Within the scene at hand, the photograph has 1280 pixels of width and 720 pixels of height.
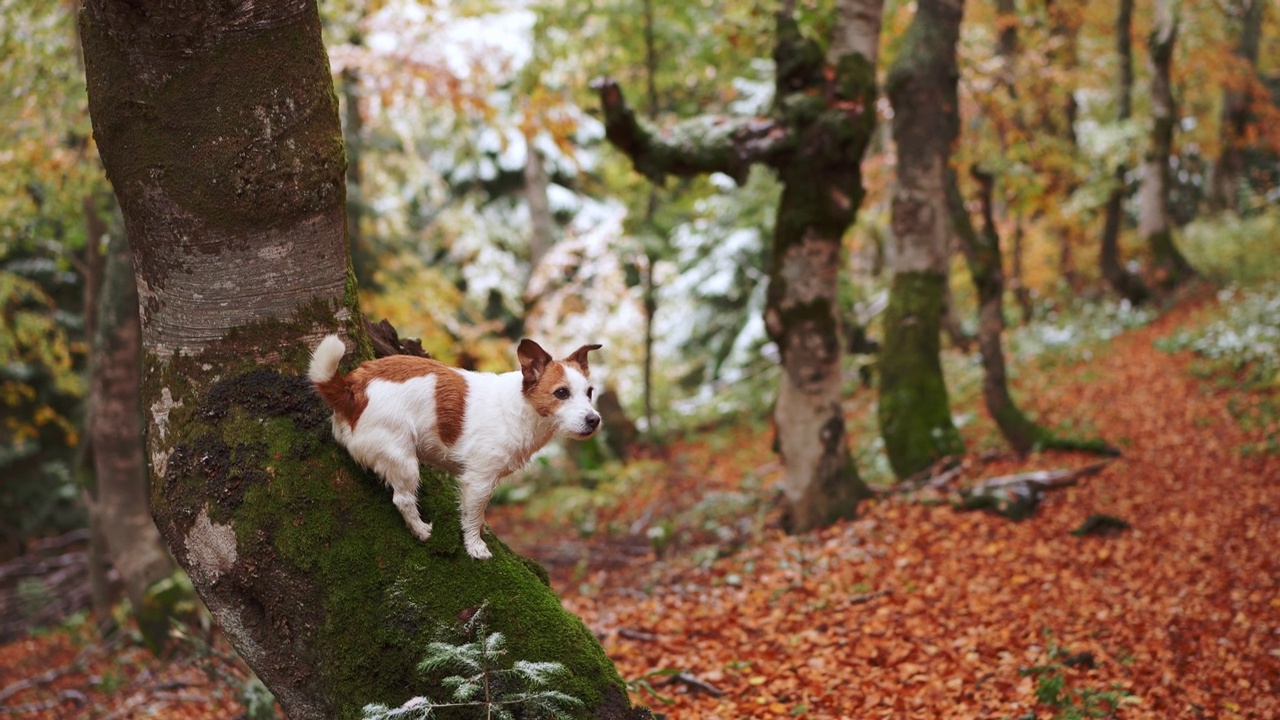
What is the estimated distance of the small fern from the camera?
292 centimetres

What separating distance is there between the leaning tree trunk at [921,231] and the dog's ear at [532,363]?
6.71 metres

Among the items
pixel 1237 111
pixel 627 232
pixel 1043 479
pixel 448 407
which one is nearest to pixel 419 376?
pixel 448 407

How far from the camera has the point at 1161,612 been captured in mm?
5875

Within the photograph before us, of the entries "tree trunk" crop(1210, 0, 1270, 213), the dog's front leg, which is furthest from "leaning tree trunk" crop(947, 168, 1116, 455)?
"tree trunk" crop(1210, 0, 1270, 213)

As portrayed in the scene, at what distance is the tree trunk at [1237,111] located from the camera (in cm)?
1948

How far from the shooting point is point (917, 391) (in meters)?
9.21

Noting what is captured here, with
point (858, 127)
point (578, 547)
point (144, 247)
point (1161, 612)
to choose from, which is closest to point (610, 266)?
point (578, 547)

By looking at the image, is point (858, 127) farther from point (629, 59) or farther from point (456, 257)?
point (456, 257)

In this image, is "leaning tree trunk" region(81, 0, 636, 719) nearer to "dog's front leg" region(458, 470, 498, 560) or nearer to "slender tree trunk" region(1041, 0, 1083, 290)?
"dog's front leg" region(458, 470, 498, 560)

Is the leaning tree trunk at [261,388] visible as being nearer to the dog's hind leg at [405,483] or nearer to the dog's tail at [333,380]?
the dog's hind leg at [405,483]

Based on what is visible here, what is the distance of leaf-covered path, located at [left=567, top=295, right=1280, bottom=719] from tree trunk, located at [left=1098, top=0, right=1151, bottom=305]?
7.77 meters

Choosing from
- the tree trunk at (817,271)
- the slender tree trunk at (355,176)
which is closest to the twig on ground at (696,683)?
the tree trunk at (817,271)

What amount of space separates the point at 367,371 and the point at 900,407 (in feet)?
23.5

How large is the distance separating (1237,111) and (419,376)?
80.2ft
